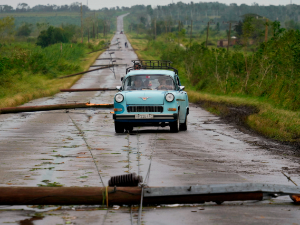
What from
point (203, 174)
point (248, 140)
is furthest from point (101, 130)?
point (203, 174)

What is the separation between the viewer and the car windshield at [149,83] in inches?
623

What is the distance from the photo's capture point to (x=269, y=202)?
22.4ft

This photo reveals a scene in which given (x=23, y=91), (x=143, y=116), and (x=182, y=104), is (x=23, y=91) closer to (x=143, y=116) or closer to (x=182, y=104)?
(x=182, y=104)

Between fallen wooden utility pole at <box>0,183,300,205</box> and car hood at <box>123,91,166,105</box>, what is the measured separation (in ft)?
26.8

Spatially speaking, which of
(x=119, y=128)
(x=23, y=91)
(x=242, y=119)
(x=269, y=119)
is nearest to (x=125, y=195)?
(x=119, y=128)

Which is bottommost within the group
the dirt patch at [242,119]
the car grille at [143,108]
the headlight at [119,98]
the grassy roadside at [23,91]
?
the grassy roadside at [23,91]

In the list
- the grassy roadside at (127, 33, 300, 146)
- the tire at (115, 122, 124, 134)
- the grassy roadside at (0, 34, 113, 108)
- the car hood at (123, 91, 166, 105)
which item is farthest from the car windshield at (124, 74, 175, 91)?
the grassy roadside at (0, 34, 113, 108)

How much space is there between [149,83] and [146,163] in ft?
20.8

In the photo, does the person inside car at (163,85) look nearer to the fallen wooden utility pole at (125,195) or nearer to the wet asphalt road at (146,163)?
the wet asphalt road at (146,163)

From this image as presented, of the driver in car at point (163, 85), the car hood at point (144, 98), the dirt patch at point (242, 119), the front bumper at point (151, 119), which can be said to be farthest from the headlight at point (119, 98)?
the dirt patch at point (242, 119)

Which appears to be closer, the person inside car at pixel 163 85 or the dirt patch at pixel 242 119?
the dirt patch at pixel 242 119

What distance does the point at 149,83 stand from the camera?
15883mm

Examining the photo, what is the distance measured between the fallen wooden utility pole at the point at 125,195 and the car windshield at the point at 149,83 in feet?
30.8

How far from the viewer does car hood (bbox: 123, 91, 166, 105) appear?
14.7 metres
